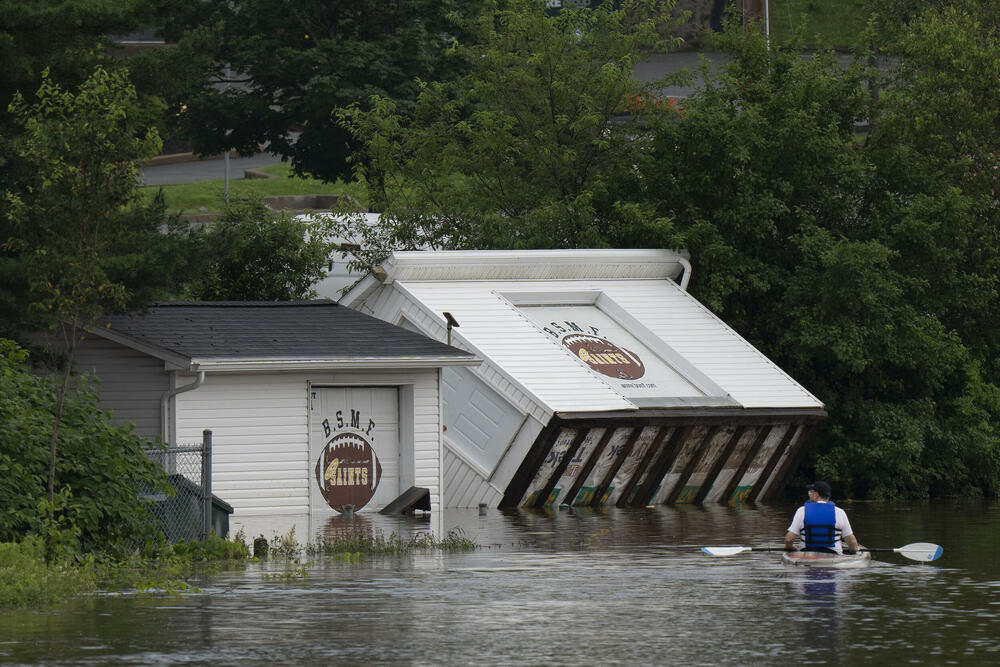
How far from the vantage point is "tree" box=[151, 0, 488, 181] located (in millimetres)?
54031

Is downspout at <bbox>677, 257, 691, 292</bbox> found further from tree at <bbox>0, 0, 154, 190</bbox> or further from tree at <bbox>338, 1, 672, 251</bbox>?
tree at <bbox>0, 0, 154, 190</bbox>

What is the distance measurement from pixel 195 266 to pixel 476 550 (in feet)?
24.0

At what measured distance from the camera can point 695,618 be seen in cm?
1573

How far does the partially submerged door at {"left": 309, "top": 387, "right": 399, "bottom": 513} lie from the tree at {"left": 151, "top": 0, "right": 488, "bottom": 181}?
79.1 ft

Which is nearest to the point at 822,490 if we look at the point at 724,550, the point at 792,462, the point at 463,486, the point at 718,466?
the point at 724,550

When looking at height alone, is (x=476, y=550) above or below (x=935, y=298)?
below

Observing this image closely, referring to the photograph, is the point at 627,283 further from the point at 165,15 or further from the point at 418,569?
the point at 418,569

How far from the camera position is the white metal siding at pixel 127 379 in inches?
1117

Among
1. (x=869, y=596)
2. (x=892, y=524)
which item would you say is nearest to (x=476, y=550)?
(x=869, y=596)

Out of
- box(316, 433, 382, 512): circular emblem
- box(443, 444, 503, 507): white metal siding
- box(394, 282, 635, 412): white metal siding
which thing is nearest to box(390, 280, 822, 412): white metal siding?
box(394, 282, 635, 412): white metal siding

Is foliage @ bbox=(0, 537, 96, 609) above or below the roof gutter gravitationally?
below

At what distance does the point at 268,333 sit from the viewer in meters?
29.8

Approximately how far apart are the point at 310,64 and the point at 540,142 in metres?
16.0

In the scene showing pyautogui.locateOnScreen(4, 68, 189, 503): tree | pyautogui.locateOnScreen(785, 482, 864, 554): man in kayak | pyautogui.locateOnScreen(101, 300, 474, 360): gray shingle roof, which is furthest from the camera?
pyautogui.locateOnScreen(101, 300, 474, 360): gray shingle roof
